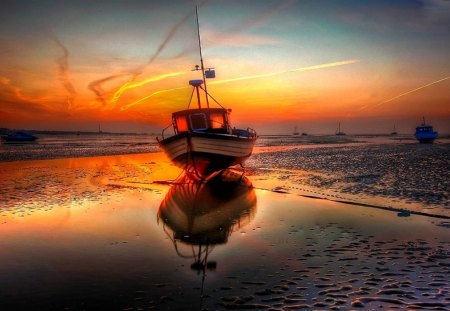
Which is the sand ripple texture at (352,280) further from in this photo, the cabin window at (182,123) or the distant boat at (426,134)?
the distant boat at (426,134)

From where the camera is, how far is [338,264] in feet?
21.9

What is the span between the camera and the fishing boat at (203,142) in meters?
19.8

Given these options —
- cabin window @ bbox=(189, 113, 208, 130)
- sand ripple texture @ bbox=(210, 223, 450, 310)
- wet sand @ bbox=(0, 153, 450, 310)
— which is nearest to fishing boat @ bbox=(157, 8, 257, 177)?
cabin window @ bbox=(189, 113, 208, 130)

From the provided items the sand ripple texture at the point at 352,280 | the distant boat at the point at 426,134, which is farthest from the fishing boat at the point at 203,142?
the distant boat at the point at 426,134

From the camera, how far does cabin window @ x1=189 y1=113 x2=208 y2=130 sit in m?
23.0

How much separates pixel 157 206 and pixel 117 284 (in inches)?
287

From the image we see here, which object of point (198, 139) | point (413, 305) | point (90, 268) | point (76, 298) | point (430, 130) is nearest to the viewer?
point (413, 305)

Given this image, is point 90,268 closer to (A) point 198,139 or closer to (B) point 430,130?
(A) point 198,139

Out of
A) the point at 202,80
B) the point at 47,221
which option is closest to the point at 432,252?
the point at 47,221

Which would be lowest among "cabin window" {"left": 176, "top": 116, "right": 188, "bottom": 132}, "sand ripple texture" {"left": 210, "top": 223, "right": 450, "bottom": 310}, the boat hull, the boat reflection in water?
"sand ripple texture" {"left": 210, "top": 223, "right": 450, "bottom": 310}

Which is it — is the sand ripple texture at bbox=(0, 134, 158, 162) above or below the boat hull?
above

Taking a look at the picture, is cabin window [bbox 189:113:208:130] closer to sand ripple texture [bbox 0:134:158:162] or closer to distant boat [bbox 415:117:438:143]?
sand ripple texture [bbox 0:134:158:162]

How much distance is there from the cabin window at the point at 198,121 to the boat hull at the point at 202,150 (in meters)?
2.34

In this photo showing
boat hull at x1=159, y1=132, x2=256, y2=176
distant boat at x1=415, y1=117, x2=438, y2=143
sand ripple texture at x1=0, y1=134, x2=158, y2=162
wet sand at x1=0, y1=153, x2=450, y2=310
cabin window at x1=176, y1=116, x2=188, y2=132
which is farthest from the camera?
distant boat at x1=415, y1=117, x2=438, y2=143
